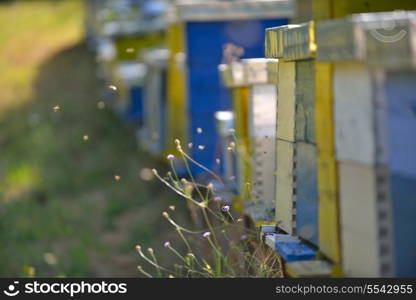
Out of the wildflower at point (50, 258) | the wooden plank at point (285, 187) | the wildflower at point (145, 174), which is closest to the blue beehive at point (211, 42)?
the wildflower at point (50, 258)

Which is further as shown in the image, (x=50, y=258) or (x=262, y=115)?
(x=50, y=258)

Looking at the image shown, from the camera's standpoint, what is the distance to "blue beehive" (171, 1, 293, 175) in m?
7.00

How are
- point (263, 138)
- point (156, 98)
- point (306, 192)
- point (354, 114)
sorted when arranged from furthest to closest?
point (156, 98) → point (263, 138) → point (306, 192) → point (354, 114)

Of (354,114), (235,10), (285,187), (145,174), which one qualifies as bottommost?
(145,174)

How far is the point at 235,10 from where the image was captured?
698 cm

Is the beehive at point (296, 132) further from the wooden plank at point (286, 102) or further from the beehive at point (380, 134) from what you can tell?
the beehive at point (380, 134)

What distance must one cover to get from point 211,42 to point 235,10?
34cm

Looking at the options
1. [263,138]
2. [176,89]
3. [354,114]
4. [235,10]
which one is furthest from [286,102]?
[176,89]

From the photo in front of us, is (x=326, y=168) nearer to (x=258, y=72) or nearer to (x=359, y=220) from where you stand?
(x=359, y=220)

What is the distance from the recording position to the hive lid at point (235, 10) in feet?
22.8

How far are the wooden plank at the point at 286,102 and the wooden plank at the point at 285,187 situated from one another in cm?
4

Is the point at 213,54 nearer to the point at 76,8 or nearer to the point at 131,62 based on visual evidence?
the point at 131,62

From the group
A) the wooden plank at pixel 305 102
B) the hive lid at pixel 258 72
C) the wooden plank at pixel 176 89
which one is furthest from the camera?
the wooden plank at pixel 176 89

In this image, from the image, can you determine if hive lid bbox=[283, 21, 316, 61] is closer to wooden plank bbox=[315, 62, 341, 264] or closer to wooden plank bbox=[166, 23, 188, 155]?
wooden plank bbox=[315, 62, 341, 264]
